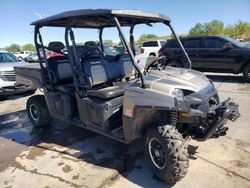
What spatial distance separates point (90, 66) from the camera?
3967 mm

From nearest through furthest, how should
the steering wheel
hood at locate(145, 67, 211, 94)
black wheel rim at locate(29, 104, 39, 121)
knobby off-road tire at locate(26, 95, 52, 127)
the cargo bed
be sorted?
hood at locate(145, 67, 211, 94) < the steering wheel < the cargo bed < knobby off-road tire at locate(26, 95, 52, 127) < black wheel rim at locate(29, 104, 39, 121)

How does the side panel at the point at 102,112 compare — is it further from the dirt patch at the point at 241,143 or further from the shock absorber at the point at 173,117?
the dirt patch at the point at 241,143

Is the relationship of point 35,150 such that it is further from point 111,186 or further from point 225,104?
point 225,104

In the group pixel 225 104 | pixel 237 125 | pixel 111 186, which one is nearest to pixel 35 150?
pixel 111 186

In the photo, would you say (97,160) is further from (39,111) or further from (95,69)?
(39,111)

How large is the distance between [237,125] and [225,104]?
1829mm

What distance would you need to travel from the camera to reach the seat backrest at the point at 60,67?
183 inches

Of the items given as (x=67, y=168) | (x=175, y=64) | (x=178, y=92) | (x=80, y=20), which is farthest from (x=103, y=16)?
(x=175, y=64)

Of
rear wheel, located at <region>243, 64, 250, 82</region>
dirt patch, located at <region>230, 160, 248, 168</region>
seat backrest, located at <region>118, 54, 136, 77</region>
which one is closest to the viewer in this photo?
dirt patch, located at <region>230, 160, 248, 168</region>

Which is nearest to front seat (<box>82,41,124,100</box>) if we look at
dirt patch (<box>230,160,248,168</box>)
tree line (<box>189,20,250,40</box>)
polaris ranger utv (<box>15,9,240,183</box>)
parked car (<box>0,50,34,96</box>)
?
polaris ranger utv (<box>15,9,240,183</box>)

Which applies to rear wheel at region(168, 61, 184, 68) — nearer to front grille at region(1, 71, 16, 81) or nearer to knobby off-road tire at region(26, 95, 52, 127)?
front grille at region(1, 71, 16, 81)

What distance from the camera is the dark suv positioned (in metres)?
8.57

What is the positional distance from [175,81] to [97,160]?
5.46 ft

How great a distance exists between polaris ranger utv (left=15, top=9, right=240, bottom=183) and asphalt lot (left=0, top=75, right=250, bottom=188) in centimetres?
37
